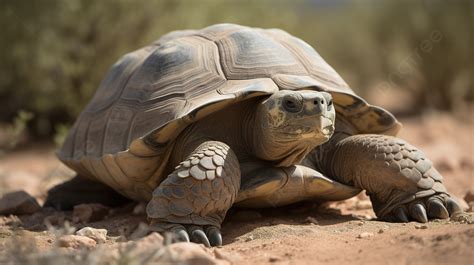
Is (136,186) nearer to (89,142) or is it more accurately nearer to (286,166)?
(89,142)

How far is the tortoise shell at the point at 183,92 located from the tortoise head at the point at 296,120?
192mm

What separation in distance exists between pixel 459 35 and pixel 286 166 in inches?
384

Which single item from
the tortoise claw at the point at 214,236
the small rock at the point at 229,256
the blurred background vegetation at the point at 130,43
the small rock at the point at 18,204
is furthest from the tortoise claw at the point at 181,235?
the blurred background vegetation at the point at 130,43

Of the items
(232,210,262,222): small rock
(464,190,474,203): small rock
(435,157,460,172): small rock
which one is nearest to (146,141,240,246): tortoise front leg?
(232,210,262,222): small rock

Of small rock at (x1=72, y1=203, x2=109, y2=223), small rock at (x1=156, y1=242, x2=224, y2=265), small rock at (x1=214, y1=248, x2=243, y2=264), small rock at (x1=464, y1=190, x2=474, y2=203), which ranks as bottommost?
small rock at (x1=72, y1=203, x2=109, y2=223)

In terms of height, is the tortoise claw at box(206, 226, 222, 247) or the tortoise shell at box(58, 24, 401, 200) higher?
the tortoise shell at box(58, 24, 401, 200)

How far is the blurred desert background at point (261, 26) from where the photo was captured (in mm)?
2684

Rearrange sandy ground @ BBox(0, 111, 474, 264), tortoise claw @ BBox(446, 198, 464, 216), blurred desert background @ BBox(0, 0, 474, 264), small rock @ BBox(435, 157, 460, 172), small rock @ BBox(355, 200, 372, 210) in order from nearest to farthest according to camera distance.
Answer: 1. sandy ground @ BBox(0, 111, 474, 264)
2. blurred desert background @ BBox(0, 0, 474, 264)
3. tortoise claw @ BBox(446, 198, 464, 216)
4. small rock @ BBox(355, 200, 372, 210)
5. small rock @ BBox(435, 157, 460, 172)

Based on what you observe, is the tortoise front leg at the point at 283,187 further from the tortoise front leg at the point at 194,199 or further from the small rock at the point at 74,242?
the small rock at the point at 74,242

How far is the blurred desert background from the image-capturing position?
2.68 meters

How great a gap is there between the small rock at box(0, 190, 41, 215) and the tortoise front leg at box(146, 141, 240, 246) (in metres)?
1.53

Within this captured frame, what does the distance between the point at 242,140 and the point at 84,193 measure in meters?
1.70

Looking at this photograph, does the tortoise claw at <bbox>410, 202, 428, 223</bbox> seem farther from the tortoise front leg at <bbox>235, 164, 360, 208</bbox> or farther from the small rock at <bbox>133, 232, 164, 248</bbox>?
the small rock at <bbox>133, 232, 164, 248</bbox>

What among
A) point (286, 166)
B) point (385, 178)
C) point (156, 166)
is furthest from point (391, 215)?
point (156, 166)
